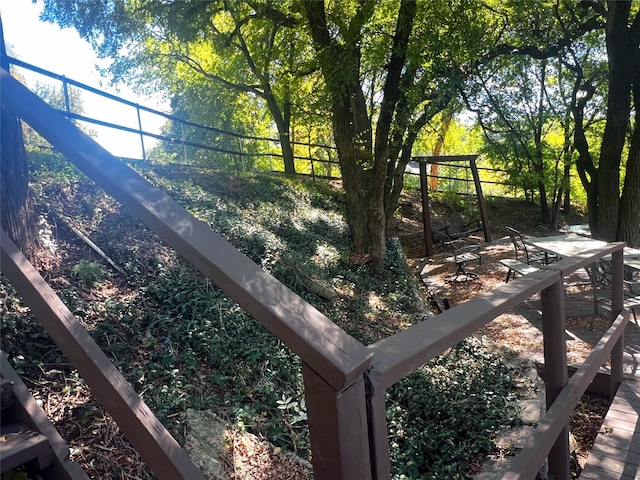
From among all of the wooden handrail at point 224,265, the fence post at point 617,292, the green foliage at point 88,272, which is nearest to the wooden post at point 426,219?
the fence post at point 617,292

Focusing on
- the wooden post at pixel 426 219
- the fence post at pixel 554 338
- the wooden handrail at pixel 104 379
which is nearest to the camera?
the wooden handrail at pixel 104 379

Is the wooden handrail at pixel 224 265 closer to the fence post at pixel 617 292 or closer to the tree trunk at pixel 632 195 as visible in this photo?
the fence post at pixel 617 292

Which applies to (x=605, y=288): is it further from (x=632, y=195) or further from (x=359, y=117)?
(x=359, y=117)

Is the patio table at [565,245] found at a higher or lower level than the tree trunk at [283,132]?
lower

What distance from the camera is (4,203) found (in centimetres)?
240

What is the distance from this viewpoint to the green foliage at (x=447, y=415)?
2.62m

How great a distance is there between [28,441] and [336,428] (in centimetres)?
107

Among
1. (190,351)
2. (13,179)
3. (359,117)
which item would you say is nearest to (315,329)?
(190,351)

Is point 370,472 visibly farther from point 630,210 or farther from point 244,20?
point 244,20

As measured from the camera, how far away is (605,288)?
20.4 ft

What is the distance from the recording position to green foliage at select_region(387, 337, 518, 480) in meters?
→ 2.62

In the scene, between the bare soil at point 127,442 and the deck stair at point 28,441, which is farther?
the bare soil at point 127,442


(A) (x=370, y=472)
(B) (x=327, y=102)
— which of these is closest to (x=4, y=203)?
(A) (x=370, y=472)

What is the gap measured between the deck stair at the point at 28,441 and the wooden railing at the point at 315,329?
392 millimetres
